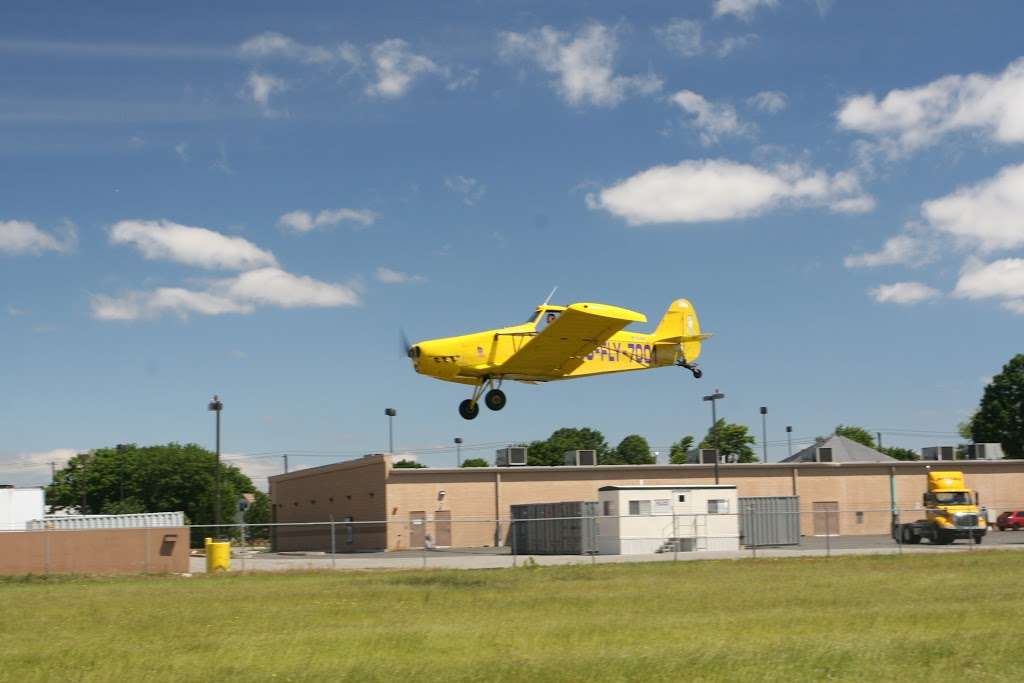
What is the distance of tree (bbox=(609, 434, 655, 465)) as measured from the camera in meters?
145

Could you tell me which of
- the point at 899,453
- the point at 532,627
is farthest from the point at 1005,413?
the point at 532,627

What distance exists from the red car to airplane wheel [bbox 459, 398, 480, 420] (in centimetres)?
4864

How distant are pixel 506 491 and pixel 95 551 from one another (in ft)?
91.4

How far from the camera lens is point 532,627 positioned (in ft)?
66.2

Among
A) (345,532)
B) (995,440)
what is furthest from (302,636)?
(995,440)

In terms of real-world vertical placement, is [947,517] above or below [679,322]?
below

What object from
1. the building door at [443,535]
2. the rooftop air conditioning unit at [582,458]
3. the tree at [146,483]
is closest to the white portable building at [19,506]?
the building door at [443,535]

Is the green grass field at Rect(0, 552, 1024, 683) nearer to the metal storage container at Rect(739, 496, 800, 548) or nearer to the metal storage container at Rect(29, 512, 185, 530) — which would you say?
the metal storage container at Rect(29, 512, 185, 530)

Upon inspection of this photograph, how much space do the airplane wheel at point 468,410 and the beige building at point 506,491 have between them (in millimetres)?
24698

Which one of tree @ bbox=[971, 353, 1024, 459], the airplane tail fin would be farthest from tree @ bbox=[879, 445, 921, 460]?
the airplane tail fin

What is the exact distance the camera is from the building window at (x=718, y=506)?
167 feet

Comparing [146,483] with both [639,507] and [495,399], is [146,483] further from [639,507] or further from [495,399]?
[495,399]

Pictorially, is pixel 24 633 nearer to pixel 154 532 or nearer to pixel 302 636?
pixel 302 636

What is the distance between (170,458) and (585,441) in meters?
53.1
